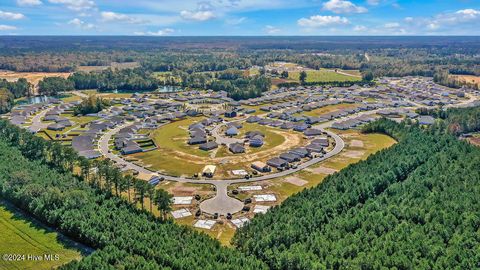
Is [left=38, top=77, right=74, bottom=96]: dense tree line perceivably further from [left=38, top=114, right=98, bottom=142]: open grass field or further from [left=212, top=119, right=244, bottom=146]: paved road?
[left=212, top=119, right=244, bottom=146]: paved road

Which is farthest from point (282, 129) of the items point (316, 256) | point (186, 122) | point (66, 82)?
point (66, 82)

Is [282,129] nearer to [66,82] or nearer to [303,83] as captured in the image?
[303,83]

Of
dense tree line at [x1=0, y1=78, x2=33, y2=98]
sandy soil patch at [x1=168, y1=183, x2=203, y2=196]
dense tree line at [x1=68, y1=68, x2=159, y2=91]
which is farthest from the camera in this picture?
dense tree line at [x1=68, y1=68, x2=159, y2=91]

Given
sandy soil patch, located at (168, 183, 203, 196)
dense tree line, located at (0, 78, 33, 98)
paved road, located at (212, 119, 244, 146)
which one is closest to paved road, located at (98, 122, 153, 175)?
sandy soil patch, located at (168, 183, 203, 196)

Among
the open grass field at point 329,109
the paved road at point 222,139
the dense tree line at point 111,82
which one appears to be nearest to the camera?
the paved road at point 222,139

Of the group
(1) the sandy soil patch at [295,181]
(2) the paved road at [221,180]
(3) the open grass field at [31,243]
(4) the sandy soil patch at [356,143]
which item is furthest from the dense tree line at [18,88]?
(4) the sandy soil patch at [356,143]

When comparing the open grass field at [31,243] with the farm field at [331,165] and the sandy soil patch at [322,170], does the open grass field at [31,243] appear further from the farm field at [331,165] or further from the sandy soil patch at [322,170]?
the sandy soil patch at [322,170]
